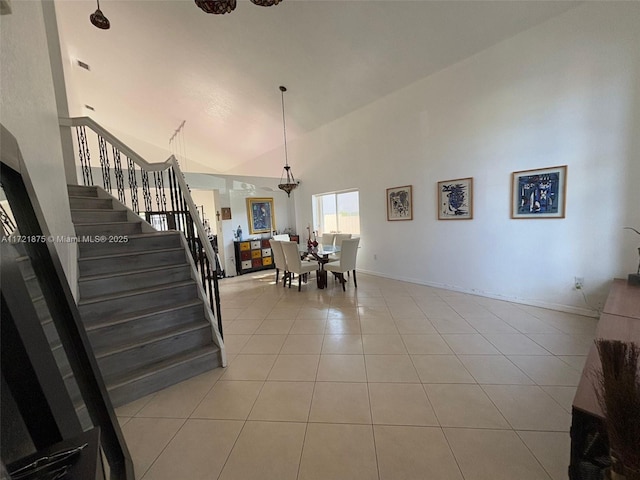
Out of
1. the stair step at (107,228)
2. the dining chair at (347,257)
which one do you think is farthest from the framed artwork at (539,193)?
the stair step at (107,228)

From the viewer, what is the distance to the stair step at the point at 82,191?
3.34 meters

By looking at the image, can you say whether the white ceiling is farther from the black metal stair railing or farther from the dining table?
the dining table

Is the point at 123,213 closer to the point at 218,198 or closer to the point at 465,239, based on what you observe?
the point at 218,198

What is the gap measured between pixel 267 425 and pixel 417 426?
95 cm

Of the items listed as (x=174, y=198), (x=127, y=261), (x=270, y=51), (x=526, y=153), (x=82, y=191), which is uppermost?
(x=270, y=51)

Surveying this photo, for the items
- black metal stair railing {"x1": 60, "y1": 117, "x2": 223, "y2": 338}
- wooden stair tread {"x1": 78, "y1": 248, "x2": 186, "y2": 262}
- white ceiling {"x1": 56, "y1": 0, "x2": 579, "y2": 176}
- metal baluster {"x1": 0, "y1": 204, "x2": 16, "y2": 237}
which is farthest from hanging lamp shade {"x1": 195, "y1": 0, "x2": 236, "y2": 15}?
wooden stair tread {"x1": 78, "y1": 248, "x2": 186, "y2": 262}

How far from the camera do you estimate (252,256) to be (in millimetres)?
6590

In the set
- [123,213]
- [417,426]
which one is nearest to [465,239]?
[417,426]

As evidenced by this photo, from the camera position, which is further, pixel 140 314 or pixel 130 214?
pixel 130 214

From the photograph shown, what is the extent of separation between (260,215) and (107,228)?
166 inches

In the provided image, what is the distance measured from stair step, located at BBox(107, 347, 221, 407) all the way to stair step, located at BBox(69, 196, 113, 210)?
2379mm

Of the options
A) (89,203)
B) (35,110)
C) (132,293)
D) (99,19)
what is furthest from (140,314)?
(99,19)

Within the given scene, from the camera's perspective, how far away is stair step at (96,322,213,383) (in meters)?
1.89

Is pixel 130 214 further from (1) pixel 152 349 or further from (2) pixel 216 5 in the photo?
(2) pixel 216 5
